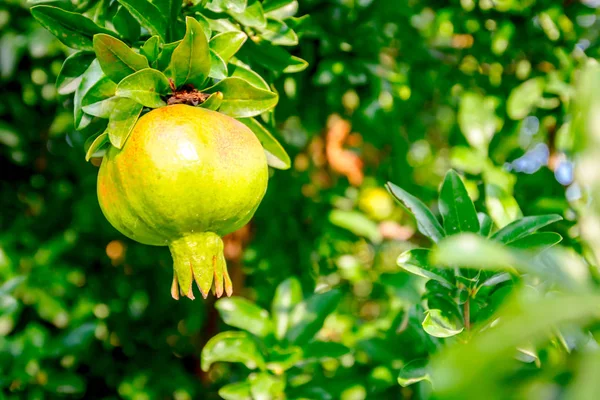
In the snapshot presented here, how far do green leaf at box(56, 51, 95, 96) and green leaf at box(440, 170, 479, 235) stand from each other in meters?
0.60

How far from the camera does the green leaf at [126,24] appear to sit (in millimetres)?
917

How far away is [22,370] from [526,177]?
4.19 ft

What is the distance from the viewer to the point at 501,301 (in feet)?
2.85

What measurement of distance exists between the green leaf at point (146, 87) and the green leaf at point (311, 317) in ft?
1.90

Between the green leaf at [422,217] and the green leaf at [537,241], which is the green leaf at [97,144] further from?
the green leaf at [537,241]

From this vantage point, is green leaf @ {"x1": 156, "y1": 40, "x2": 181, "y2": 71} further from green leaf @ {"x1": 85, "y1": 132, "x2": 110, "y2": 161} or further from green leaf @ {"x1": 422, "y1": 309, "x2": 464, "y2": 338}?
green leaf @ {"x1": 422, "y1": 309, "x2": 464, "y2": 338}

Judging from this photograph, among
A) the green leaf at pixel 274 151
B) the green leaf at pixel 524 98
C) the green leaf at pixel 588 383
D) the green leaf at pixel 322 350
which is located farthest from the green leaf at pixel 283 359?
the green leaf at pixel 588 383

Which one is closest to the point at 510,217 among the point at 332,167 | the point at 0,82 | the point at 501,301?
the point at 501,301

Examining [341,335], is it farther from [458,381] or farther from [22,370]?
[458,381]

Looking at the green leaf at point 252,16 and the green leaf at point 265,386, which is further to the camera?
the green leaf at point 265,386

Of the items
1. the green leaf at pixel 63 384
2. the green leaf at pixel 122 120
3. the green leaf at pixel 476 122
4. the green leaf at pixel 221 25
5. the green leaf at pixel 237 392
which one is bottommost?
the green leaf at pixel 63 384

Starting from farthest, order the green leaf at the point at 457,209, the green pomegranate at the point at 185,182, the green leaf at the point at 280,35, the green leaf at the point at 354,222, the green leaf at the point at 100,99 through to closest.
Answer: the green leaf at the point at 354,222, the green leaf at the point at 280,35, the green leaf at the point at 457,209, the green leaf at the point at 100,99, the green pomegranate at the point at 185,182

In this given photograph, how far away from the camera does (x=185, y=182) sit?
0.73 metres

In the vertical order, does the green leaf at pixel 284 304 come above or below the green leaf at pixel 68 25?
below
